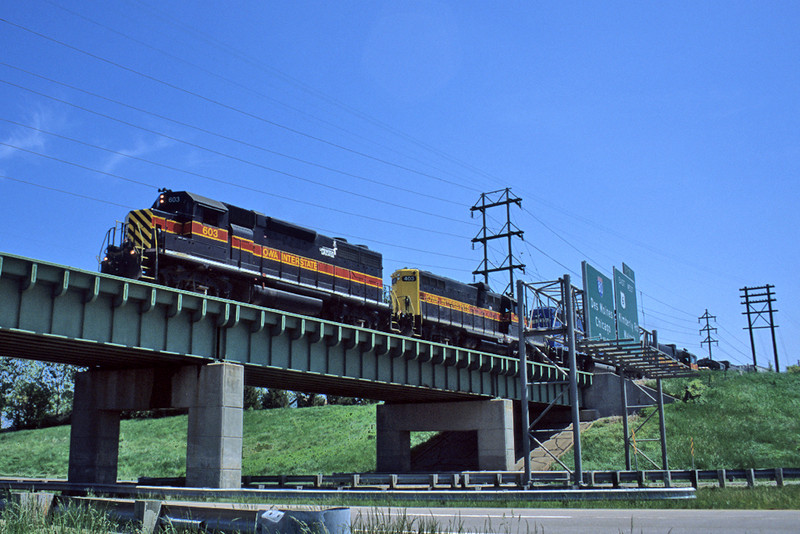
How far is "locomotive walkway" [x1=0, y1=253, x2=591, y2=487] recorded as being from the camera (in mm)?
24359

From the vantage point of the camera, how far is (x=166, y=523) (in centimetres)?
900

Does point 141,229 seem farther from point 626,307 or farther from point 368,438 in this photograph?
point 368,438

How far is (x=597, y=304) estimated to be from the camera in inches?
1064

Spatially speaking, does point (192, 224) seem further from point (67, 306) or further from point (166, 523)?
point (166, 523)

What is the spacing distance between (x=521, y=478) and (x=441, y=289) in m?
19.1

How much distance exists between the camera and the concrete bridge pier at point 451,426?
44562 millimetres

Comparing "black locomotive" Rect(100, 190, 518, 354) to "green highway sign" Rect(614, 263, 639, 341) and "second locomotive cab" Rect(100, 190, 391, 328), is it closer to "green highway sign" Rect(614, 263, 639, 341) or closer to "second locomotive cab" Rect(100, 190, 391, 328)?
"second locomotive cab" Rect(100, 190, 391, 328)

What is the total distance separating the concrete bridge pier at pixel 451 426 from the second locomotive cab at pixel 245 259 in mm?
10766

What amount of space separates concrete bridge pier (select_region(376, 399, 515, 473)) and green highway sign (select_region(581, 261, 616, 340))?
18431 millimetres

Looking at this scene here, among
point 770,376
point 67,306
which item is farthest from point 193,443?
point 770,376

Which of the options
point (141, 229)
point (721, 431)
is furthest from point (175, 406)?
point (721, 431)

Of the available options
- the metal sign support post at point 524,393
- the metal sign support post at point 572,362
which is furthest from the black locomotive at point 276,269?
the metal sign support post at point 572,362

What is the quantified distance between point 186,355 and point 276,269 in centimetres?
678

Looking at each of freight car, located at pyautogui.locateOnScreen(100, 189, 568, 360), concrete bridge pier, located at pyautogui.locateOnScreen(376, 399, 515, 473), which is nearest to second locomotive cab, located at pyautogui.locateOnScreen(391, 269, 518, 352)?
freight car, located at pyautogui.locateOnScreen(100, 189, 568, 360)
